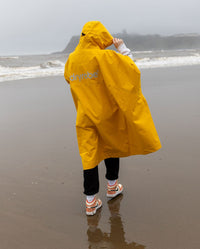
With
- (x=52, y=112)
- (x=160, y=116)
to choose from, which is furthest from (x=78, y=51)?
(x=52, y=112)

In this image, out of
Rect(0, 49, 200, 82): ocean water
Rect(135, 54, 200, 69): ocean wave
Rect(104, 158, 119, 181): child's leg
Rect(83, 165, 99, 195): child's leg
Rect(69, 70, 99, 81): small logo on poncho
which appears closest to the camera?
Rect(69, 70, 99, 81): small logo on poncho

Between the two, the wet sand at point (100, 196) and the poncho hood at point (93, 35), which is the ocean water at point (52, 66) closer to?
the wet sand at point (100, 196)

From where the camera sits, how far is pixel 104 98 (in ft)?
6.50

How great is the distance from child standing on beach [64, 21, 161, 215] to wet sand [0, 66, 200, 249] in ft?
1.44

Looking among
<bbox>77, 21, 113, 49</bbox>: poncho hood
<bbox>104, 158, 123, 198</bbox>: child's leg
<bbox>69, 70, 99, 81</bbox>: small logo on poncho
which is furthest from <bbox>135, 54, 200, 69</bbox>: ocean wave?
<bbox>69, 70, 99, 81</bbox>: small logo on poncho

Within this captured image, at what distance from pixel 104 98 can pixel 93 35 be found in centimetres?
47

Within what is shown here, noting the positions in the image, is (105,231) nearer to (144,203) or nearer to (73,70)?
(144,203)

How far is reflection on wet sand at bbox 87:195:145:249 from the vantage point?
5.97ft

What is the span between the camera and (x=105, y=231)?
1973 mm

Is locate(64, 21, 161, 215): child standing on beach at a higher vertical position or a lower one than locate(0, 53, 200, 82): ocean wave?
higher

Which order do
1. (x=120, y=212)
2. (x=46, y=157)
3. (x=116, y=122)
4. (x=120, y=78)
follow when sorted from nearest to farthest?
(x=120, y=78)
(x=116, y=122)
(x=120, y=212)
(x=46, y=157)

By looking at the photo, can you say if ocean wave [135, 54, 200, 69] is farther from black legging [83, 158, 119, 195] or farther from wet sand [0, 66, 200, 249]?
black legging [83, 158, 119, 195]

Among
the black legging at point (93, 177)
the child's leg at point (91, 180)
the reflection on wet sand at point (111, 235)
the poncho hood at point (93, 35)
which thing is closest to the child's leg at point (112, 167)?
the black legging at point (93, 177)

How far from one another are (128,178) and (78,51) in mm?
1415
